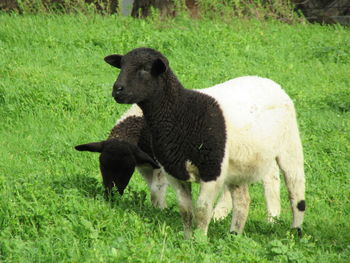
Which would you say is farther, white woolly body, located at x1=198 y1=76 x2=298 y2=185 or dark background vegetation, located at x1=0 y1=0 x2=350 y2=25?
dark background vegetation, located at x1=0 y1=0 x2=350 y2=25

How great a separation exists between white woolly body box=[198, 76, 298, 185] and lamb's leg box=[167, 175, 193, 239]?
1.37 ft

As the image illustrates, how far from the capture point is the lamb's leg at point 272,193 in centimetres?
854

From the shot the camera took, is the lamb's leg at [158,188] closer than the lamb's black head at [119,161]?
No

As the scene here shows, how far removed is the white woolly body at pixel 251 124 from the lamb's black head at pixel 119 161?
115 cm

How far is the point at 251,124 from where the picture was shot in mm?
7121

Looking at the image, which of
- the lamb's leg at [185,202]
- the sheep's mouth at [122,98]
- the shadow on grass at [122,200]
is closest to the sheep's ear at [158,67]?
the sheep's mouth at [122,98]

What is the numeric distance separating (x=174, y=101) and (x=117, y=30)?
9.23 metres

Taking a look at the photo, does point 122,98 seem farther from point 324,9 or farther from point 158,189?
point 324,9

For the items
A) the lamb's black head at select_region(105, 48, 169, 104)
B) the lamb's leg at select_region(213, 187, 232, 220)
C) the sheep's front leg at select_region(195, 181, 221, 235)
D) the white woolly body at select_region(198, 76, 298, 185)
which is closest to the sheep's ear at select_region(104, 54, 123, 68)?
the lamb's black head at select_region(105, 48, 169, 104)

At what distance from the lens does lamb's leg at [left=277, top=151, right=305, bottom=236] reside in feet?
26.0

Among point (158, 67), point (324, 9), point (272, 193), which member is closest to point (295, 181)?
point (272, 193)

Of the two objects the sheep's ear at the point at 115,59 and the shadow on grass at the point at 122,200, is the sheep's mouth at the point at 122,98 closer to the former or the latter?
the sheep's ear at the point at 115,59

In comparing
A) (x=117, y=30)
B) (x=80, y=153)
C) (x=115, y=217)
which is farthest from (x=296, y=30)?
(x=115, y=217)

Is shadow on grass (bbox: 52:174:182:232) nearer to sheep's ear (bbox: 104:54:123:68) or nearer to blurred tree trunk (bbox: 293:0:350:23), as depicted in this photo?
sheep's ear (bbox: 104:54:123:68)
